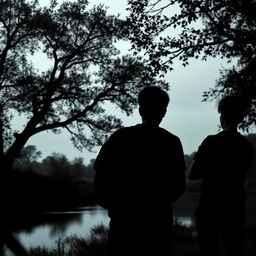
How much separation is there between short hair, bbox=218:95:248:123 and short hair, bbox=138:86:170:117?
3.30ft

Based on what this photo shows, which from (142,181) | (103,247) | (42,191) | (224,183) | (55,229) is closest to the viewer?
(142,181)

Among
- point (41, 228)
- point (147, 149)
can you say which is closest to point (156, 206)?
point (147, 149)

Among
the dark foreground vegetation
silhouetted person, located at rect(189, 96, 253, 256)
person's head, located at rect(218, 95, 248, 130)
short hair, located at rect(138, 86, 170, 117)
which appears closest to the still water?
the dark foreground vegetation

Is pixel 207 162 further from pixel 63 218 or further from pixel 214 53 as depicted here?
pixel 63 218

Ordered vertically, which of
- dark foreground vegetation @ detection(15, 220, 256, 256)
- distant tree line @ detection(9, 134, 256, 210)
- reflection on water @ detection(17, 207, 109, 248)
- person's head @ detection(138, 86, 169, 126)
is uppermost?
person's head @ detection(138, 86, 169, 126)

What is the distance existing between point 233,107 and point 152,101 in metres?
1.18

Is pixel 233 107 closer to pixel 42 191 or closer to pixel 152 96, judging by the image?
pixel 152 96

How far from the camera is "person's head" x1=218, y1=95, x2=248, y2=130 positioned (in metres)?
4.09

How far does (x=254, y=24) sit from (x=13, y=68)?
53.4 feet

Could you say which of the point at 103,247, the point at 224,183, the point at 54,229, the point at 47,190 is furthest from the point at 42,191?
the point at 224,183

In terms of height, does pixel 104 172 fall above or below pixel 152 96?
below

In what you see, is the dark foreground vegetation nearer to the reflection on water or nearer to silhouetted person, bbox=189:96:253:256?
the reflection on water

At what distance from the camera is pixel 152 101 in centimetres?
334

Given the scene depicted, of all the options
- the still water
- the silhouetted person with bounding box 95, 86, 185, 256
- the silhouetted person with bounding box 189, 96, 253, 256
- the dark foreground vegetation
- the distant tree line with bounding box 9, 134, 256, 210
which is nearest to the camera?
the silhouetted person with bounding box 95, 86, 185, 256
